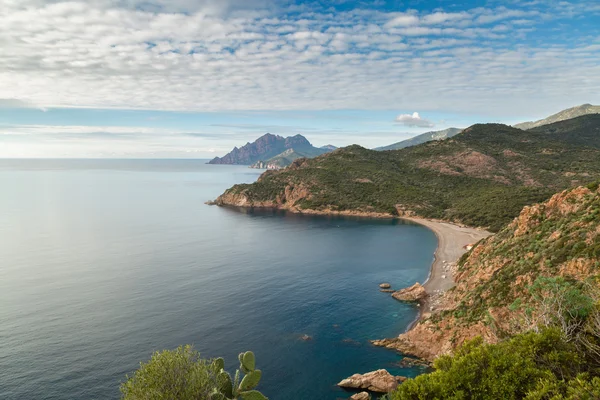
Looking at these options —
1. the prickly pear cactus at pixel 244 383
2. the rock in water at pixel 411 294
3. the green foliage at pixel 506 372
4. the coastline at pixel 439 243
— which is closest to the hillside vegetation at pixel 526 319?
the green foliage at pixel 506 372

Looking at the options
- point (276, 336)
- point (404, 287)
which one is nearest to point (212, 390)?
point (276, 336)

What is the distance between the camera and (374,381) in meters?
39.9

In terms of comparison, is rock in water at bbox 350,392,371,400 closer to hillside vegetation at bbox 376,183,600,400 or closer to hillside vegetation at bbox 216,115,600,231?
hillside vegetation at bbox 376,183,600,400

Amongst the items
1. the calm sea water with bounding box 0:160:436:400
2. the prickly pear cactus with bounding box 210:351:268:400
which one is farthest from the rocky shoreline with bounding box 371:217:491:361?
the prickly pear cactus with bounding box 210:351:268:400

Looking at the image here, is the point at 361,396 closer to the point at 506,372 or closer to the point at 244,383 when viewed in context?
the point at 244,383

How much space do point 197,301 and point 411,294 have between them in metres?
40.2

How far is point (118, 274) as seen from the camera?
78438mm

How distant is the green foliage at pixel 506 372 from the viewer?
1862 cm

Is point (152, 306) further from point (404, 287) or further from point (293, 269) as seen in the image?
point (404, 287)

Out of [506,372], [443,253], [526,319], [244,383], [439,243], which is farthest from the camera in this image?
[439,243]

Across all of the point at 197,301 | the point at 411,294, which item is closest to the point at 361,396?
the point at 411,294

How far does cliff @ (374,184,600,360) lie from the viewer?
1592 inches

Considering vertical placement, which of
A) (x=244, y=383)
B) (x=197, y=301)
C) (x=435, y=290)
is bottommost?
(x=435, y=290)

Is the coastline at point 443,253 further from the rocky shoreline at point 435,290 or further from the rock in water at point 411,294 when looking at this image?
the rock in water at point 411,294
